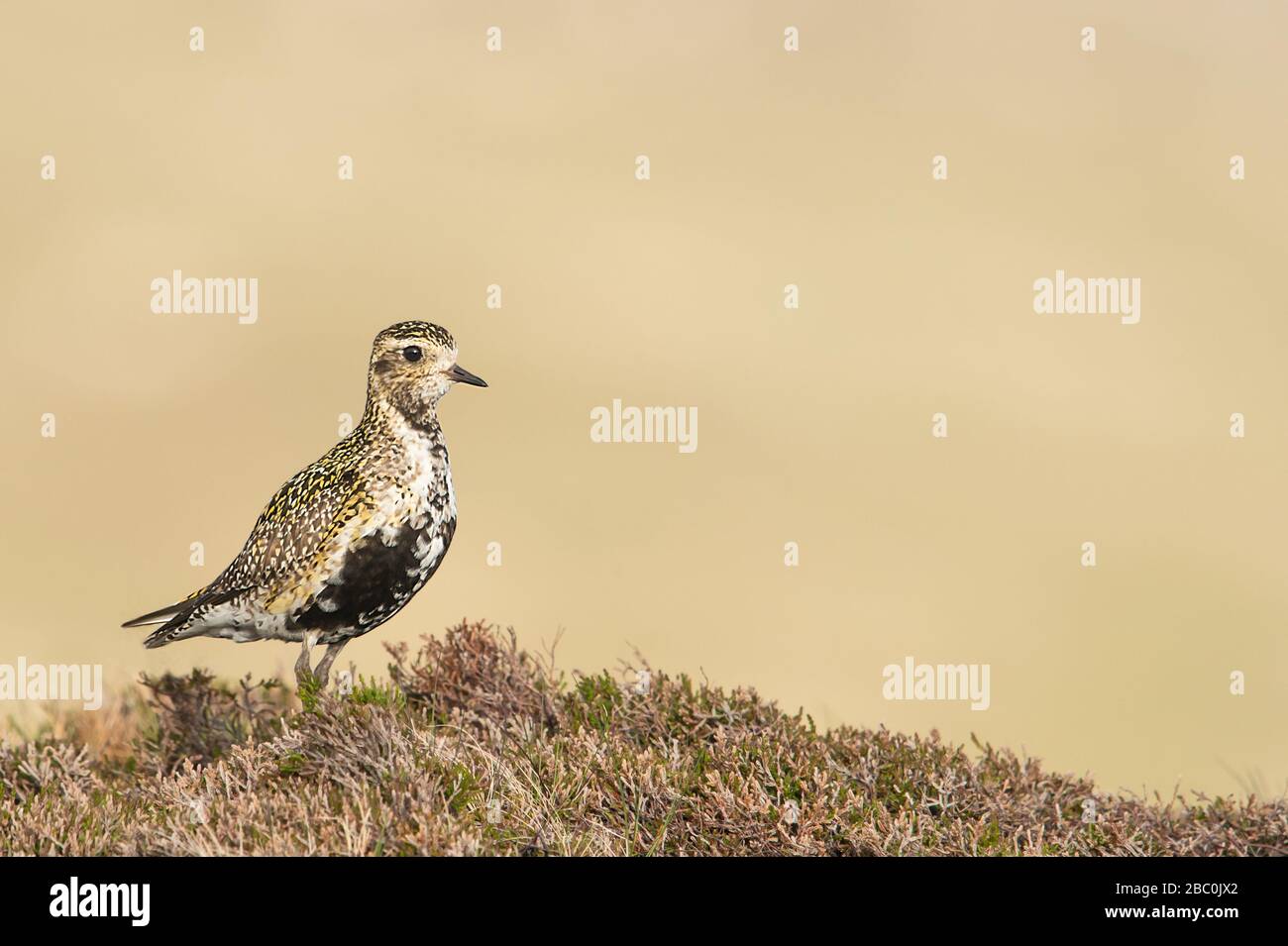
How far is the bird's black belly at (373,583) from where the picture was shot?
8656 mm

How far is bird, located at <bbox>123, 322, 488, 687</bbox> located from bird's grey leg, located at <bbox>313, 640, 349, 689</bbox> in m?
0.01

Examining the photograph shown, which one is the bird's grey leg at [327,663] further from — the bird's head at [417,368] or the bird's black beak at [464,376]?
the bird's black beak at [464,376]

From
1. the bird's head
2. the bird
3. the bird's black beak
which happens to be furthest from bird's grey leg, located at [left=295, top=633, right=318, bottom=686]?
the bird's black beak

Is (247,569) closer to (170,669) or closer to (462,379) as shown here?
(462,379)

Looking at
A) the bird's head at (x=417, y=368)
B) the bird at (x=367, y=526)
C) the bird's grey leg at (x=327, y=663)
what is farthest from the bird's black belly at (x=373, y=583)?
the bird's head at (x=417, y=368)

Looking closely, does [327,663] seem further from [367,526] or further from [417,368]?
[417,368]

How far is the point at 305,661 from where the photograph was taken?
363 inches

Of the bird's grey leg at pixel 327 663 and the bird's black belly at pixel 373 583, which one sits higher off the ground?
the bird's black belly at pixel 373 583

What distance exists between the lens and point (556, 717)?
10352 millimetres

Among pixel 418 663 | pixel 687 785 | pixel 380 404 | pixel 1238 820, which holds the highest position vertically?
pixel 380 404

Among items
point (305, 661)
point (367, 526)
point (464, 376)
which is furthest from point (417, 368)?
point (305, 661)

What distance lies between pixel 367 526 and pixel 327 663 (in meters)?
1.36

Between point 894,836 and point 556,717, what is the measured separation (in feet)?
10.7
